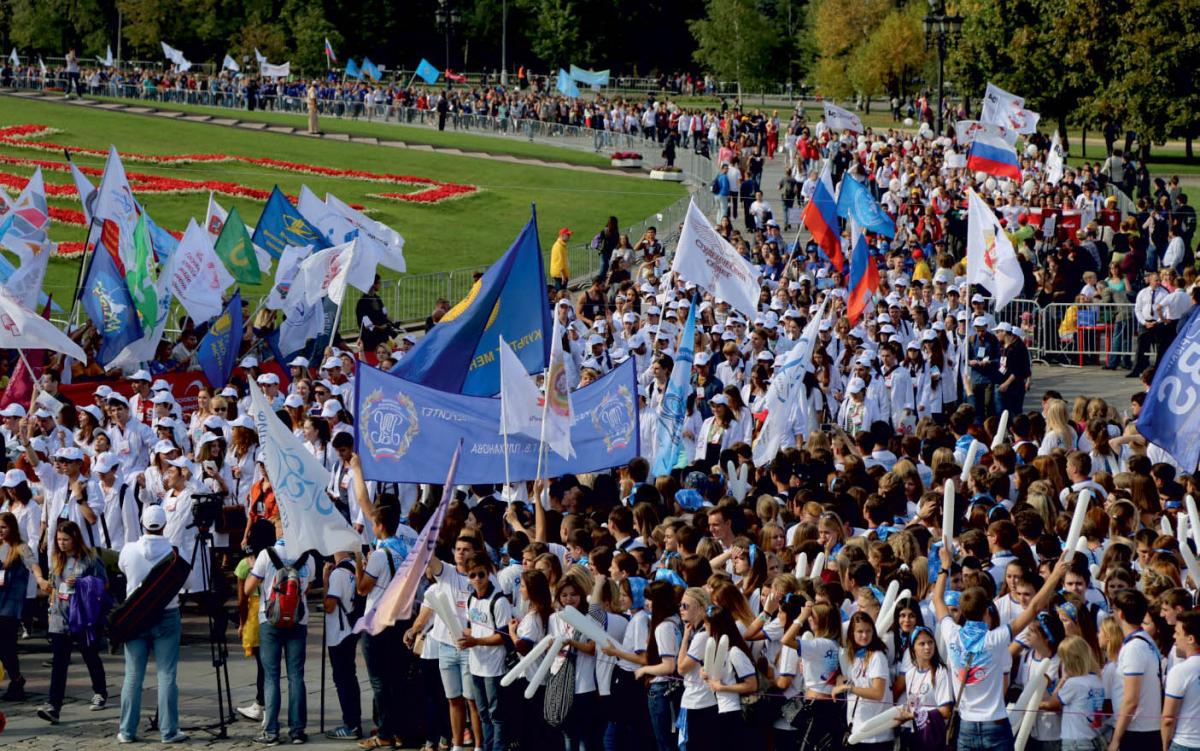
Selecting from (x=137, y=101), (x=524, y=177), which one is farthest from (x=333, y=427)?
(x=137, y=101)

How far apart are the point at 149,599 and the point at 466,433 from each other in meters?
2.85

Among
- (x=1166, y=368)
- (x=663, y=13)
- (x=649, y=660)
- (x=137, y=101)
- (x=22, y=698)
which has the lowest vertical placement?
(x=22, y=698)

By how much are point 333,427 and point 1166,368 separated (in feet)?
26.9

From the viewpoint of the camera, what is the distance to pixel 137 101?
6850cm

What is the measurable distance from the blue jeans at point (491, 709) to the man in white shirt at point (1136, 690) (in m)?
4.19

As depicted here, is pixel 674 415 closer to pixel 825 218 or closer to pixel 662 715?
pixel 662 715

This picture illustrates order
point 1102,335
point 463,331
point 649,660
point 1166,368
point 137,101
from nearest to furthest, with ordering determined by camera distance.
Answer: point 649,660
point 1166,368
point 463,331
point 1102,335
point 137,101

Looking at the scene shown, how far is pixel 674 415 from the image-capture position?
59.1 ft

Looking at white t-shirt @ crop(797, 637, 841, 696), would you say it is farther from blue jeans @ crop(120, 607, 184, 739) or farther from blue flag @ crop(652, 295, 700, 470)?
blue flag @ crop(652, 295, 700, 470)

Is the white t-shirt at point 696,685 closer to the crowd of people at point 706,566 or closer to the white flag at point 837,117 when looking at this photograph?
the crowd of people at point 706,566

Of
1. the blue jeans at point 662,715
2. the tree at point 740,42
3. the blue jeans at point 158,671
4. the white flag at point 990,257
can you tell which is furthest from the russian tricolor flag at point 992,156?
the tree at point 740,42

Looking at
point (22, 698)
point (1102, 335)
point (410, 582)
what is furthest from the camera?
point (1102, 335)

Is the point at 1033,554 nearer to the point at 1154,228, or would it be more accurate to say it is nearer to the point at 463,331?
the point at 463,331

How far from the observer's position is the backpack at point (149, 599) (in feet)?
42.0
